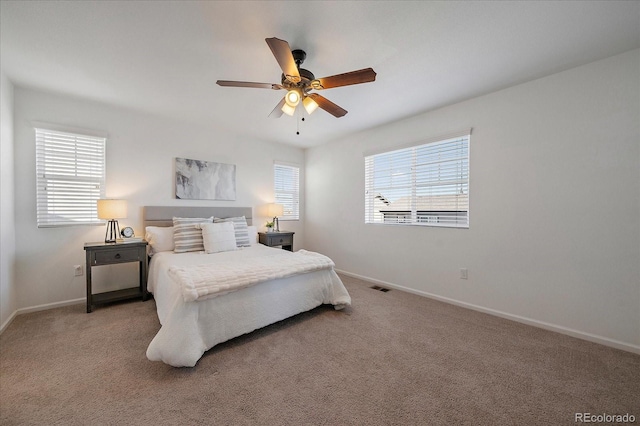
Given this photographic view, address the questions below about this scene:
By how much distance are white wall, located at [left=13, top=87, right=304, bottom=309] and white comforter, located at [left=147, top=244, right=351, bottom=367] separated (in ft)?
2.87

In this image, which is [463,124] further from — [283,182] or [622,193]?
[283,182]

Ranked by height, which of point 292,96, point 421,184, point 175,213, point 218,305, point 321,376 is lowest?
point 321,376

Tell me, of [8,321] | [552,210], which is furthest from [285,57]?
[8,321]

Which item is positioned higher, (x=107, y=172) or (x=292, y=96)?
(x=292, y=96)

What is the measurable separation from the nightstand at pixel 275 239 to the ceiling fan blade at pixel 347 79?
8.93 ft

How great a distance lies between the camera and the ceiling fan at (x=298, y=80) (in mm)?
1678

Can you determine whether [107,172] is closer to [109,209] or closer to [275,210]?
[109,209]

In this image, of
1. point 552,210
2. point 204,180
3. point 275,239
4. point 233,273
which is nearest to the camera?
point 233,273

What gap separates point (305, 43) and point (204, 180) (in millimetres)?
2720

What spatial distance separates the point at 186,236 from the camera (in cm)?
316

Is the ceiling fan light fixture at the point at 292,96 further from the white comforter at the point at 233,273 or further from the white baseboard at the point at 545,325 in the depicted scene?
the white baseboard at the point at 545,325

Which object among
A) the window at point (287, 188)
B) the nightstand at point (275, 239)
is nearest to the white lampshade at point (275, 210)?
the nightstand at point (275, 239)

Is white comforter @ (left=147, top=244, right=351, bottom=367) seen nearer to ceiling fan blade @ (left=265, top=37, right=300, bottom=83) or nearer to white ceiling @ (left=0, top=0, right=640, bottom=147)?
ceiling fan blade @ (left=265, top=37, right=300, bottom=83)

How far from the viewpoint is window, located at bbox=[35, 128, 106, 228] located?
2.76 m
